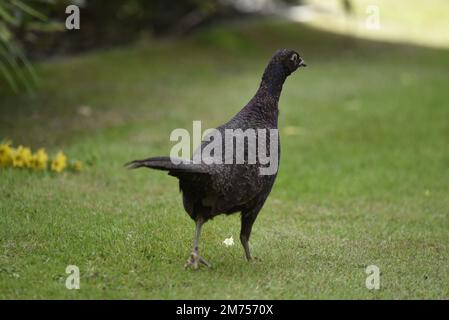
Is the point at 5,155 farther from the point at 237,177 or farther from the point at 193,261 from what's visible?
the point at 237,177

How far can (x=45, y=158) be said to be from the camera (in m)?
8.90

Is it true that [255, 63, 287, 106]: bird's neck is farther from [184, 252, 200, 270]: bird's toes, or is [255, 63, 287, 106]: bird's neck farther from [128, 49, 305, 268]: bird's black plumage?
[184, 252, 200, 270]: bird's toes

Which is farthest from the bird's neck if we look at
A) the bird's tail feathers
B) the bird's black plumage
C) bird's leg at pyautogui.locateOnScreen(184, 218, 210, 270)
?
bird's leg at pyautogui.locateOnScreen(184, 218, 210, 270)

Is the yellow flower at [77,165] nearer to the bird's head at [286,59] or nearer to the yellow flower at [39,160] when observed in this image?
the yellow flower at [39,160]

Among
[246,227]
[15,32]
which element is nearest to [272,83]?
[246,227]

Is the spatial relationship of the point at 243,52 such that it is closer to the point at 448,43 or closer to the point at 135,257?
the point at 448,43

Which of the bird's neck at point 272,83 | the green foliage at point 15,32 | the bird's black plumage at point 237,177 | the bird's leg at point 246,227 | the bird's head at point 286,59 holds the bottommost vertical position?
the bird's leg at point 246,227

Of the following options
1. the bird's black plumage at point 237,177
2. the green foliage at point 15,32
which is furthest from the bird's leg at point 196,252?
the green foliage at point 15,32

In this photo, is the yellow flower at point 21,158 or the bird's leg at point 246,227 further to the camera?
the yellow flower at point 21,158

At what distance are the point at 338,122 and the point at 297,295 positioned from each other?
25.5 ft

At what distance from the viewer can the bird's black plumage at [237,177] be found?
18.0ft

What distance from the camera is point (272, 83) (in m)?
6.31

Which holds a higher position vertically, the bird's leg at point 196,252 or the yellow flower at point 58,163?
the yellow flower at point 58,163

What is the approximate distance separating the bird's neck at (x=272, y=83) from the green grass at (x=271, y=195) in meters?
1.40
